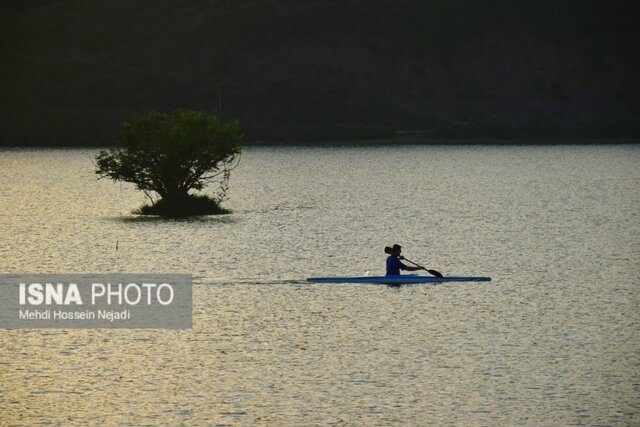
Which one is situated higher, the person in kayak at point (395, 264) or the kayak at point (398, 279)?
the person in kayak at point (395, 264)

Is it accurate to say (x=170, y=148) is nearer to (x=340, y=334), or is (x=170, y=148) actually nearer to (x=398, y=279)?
(x=398, y=279)

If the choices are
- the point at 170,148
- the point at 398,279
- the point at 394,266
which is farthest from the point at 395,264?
the point at 170,148

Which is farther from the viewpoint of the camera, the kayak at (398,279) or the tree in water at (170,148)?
the tree in water at (170,148)

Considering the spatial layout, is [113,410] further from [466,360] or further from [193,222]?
[193,222]

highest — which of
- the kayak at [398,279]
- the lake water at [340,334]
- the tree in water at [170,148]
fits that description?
the tree in water at [170,148]

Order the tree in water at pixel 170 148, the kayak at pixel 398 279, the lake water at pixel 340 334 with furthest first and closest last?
the tree in water at pixel 170 148 → the kayak at pixel 398 279 → the lake water at pixel 340 334

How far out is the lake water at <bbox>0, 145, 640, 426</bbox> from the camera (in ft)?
127

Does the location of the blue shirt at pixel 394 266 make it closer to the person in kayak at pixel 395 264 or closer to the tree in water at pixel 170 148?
the person in kayak at pixel 395 264

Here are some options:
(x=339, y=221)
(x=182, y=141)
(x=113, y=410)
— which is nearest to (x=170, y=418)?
(x=113, y=410)

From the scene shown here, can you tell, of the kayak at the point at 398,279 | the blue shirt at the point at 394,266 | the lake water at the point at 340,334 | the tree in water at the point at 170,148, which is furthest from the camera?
the tree in water at the point at 170,148

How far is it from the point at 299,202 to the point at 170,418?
3960 inches

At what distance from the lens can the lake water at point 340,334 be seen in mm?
38594

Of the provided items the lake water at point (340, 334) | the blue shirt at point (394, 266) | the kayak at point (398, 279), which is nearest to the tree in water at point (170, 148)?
→ the lake water at point (340, 334)

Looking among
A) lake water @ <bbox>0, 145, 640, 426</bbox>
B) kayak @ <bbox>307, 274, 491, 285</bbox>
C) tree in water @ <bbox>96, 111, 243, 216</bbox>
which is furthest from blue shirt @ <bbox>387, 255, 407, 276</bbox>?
tree in water @ <bbox>96, 111, 243, 216</bbox>
